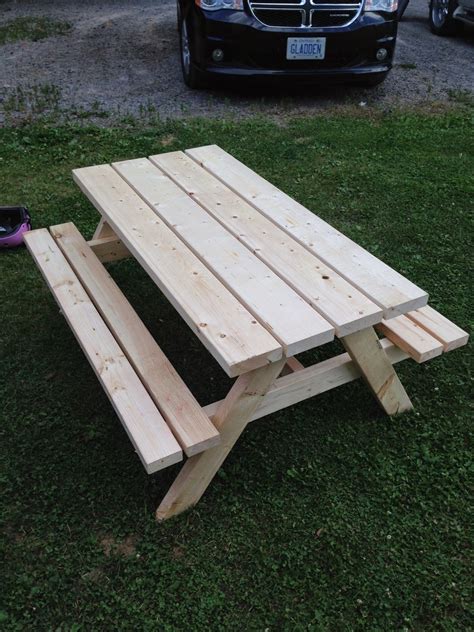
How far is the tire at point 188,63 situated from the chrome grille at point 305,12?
851 millimetres

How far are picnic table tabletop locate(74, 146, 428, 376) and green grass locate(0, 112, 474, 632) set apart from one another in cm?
70

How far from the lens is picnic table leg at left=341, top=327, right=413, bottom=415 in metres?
2.23

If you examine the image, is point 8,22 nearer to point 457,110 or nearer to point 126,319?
point 457,110

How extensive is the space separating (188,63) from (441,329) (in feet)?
15.8

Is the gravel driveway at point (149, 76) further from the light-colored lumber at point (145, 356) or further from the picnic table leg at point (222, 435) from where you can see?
the picnic table leg at point (222, 435)

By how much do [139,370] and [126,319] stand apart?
1.16ft

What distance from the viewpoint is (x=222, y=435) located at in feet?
7.02

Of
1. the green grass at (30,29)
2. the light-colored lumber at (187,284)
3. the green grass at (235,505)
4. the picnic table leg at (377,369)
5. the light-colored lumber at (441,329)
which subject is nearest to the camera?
the light-colored lumber at (187,284)

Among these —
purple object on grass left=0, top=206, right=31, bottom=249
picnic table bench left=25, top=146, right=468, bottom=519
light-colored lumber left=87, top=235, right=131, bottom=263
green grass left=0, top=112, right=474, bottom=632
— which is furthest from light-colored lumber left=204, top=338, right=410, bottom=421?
purple object on grass left=0, top=206, right=31, bottom=249

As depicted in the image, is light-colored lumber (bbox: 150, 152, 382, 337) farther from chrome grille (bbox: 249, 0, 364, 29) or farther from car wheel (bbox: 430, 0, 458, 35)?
car wheel (bbox: 430, 0, 458, 35)

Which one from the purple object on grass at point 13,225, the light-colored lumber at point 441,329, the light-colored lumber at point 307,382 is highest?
the light-colored lumber at point 441,329

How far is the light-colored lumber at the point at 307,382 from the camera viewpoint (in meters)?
2.29

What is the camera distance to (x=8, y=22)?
955 cm

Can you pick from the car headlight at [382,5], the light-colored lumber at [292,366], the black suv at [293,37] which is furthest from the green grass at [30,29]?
the light-colored lumber at [292,366]
